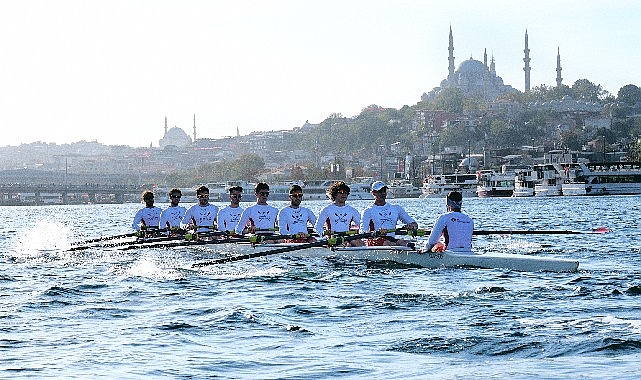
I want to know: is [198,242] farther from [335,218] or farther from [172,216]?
[172,216]

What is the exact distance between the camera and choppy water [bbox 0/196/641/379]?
11930mm

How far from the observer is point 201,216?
1134 inches

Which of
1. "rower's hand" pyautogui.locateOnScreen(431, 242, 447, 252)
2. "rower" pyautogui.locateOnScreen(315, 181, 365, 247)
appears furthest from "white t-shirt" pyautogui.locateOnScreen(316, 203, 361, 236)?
"rower's hand" pyautogui.locateOnScreen(431, 242, 447, 252)

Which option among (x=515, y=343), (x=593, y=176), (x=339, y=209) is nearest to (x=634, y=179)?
(x=593, y=176)

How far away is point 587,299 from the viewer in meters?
16.6

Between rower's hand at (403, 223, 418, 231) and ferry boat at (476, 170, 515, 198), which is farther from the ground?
ferry boat at (476, 170, 515, 198)

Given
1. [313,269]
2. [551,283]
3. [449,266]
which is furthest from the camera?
[313,269]

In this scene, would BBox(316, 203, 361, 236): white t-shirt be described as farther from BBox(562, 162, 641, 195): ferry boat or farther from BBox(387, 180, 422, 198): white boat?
BBox(387, 180, 422, 198): white boat

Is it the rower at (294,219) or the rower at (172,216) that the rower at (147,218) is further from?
the rower at (294,219)

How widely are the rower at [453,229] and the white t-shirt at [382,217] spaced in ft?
→ 5.37

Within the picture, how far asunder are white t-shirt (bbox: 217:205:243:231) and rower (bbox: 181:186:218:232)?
0.99m

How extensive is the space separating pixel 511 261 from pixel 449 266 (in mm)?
1298

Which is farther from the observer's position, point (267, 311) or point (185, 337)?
point (267, 311)

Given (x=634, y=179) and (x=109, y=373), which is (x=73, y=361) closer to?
(x=109, y=373)
